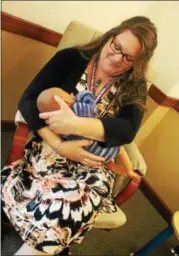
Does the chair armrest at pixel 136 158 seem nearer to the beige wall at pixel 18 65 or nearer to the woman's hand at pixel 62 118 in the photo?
the woman's hand at pixel 62 118

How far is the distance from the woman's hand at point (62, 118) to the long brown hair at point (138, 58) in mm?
131

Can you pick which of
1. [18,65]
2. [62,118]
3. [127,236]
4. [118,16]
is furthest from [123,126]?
[18,65]

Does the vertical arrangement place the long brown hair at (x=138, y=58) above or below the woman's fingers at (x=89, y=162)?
above

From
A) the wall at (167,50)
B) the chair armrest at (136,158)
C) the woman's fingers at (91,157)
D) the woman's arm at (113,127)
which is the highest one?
the wall at (167,50)

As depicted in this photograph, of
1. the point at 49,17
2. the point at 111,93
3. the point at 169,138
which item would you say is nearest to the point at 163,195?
the point at 169,138

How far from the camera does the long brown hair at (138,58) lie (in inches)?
22.1

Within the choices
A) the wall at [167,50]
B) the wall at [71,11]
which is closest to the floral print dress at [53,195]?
the wall at [167,50]

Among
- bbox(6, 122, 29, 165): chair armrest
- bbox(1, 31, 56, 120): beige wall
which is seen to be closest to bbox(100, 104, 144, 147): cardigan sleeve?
bbox(6, 122, 29, 165): chair armrest

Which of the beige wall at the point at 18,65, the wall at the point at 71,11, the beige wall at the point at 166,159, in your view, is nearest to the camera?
the beige wall at the point at 166,159

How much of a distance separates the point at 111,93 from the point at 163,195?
9.4 inches

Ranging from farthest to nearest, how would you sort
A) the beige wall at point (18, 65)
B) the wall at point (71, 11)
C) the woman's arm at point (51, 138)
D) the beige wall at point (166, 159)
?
the beige wall at point (18, 65) → the wall at point (71, 11) → the woman's arm at point (51, 138) → the beige wall at point (166, 159)

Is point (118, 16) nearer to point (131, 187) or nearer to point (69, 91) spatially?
point (69, 91)

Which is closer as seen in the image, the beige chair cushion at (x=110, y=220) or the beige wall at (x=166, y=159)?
the beige wall at (x=166, y=159)

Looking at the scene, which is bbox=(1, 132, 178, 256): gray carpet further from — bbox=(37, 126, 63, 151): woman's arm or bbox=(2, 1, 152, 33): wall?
bbox=(2, 1, 152, 33): wall
